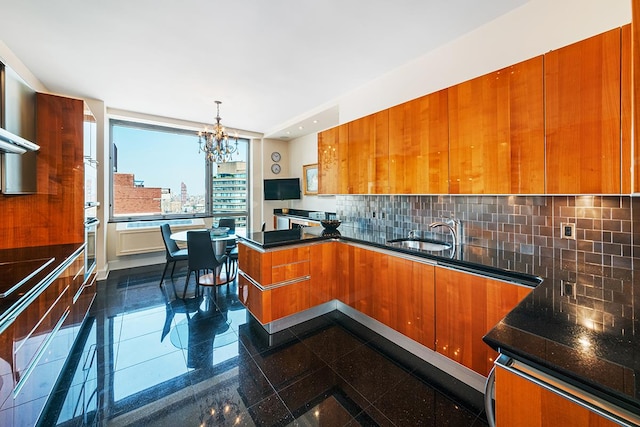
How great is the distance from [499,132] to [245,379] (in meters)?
2.62

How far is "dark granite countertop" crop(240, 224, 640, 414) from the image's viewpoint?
63 cm

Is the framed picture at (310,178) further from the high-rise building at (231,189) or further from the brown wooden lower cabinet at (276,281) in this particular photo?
the brown wooden lower cabinet at (276,281)

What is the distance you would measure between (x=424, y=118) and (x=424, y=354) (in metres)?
2.06

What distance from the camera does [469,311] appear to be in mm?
1728

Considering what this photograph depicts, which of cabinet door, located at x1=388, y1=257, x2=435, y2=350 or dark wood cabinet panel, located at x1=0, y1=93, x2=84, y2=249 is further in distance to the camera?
dark wood cabinet panel, located at x1=0, y1=93, x2=84, y2=249

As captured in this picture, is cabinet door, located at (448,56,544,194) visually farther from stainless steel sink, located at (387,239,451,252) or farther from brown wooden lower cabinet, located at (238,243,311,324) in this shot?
brown wooden lower cabinet, located at (238,243,311,324)

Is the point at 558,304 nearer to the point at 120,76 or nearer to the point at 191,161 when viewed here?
the point at 120,76

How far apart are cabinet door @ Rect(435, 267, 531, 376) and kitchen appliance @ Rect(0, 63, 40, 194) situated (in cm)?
309

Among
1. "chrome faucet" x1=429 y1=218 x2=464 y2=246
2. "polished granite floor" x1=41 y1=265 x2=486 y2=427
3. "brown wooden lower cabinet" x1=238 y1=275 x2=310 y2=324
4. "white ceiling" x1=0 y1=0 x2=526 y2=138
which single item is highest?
"white ceiling" x1=0 y1=0 x2=526 y2=138

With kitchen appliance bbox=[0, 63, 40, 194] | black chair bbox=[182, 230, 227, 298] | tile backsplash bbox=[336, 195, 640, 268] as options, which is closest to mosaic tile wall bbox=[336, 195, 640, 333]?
tile backsplash bbox=[336, 195, 640, 268]

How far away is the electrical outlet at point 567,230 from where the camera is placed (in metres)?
1.79

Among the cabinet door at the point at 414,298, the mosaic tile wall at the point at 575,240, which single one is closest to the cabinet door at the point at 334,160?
the mosaic tile wall at the point at 575,240

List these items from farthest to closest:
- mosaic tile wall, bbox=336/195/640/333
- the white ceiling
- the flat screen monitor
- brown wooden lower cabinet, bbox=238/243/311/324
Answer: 1. the flat screen monitor
2. brown wooden lower cabinet, bbox=238/243/311/324
3. the white ceiling
4. mosaic tile wall, bbox=336/195/640/333

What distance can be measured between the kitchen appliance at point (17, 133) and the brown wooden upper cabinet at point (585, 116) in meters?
3.47
